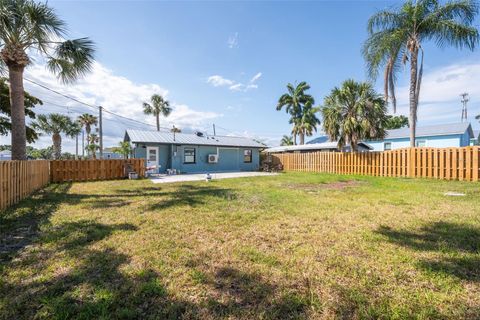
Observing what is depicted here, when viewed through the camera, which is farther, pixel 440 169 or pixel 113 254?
pixel 440 169

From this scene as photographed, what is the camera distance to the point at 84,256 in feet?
9.61

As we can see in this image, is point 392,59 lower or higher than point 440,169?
higher

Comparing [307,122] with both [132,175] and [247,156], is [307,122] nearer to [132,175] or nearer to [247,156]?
[247,156]

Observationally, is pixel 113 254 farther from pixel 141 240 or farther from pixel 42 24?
pixel 42 24

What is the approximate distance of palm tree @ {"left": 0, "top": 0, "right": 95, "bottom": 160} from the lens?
658 cm

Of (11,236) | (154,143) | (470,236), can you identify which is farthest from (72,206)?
(154,143)

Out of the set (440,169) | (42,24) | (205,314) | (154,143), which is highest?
(42,24)

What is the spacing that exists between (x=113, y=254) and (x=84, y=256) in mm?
346

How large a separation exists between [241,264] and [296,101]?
28.4 meters

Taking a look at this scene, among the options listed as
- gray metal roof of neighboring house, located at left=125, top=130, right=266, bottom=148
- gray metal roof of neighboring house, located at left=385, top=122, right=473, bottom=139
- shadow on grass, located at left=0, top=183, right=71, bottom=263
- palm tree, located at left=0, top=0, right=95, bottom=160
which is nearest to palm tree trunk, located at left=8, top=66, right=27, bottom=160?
palm tree, located at left=0, top=0, right=95, bottom=160

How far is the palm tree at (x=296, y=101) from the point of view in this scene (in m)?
28.5

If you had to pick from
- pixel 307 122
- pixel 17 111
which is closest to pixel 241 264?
pixel 17 111

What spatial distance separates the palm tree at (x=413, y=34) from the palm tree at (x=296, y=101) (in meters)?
16.7

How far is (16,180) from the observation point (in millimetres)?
5926
